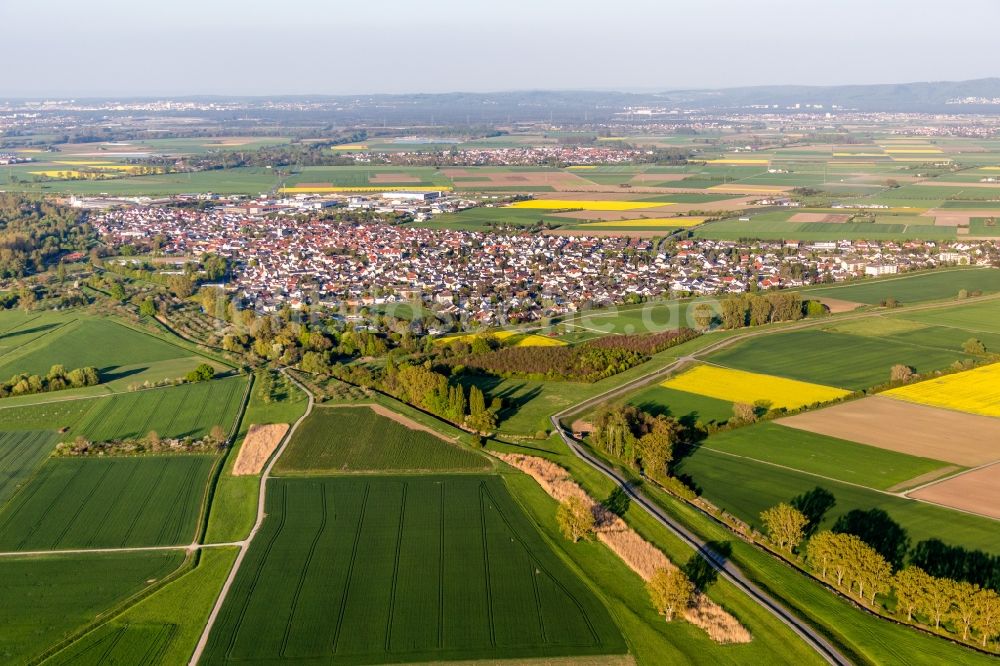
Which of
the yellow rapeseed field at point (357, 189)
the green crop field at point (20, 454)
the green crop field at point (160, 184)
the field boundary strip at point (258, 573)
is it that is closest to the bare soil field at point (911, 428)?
the field boundary strip at point (258, 573)

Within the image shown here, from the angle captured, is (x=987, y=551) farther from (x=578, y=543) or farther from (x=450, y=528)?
(x=450, y=528)

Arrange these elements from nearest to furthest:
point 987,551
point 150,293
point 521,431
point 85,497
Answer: point 987,551, point 85,497, point 521,431, point 150,293

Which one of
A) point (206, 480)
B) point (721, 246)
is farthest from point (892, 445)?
point (721, 246)

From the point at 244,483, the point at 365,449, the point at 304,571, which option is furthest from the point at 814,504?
the point at 244,483

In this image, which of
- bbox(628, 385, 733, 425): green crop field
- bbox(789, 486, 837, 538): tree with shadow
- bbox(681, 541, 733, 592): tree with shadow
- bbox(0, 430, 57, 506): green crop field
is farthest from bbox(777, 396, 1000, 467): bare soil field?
bbox(0, 430, 57, 506): green crop field

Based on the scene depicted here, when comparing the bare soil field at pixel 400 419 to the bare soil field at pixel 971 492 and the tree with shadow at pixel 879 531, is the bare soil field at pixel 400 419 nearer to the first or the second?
the tree with shadow at pixel 879 531

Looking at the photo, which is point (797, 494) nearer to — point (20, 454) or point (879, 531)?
point (879, 531)

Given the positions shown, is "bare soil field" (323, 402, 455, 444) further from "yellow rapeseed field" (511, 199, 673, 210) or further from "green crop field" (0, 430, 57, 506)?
"yellow rapeseed field" (511, 199, 673, 210)
